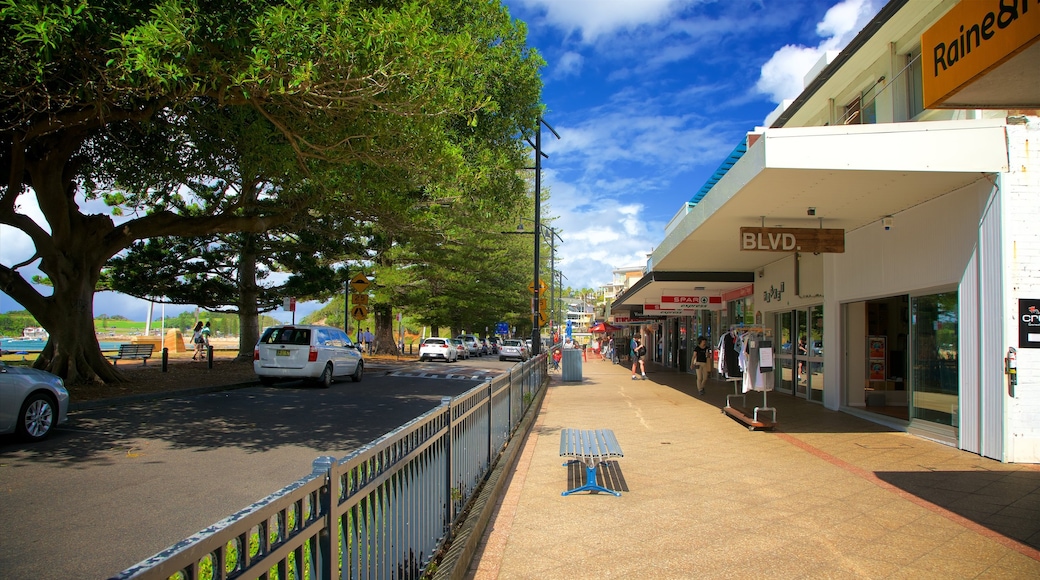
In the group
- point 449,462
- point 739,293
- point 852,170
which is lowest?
point 449,462

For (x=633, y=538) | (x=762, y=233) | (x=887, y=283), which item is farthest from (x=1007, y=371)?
(x=633, y=538)

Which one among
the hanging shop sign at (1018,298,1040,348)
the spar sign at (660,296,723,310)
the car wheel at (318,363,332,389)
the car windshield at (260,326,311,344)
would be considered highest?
the spar sign at (660,296,723,310)

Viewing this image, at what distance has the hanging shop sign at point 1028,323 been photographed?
8.13 metres

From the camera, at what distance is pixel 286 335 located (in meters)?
18.3

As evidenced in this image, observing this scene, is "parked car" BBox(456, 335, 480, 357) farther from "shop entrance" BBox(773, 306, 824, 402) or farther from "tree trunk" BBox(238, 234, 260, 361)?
"shop entrance" BBox(773, 306, 824, 402)

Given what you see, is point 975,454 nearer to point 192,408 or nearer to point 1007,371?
point 1007,371

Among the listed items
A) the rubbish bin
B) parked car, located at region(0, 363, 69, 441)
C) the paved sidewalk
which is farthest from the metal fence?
the rubbish bin

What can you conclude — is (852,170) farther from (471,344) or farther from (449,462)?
(471,344)

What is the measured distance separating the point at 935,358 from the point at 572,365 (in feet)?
48.3

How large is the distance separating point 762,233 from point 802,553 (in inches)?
276

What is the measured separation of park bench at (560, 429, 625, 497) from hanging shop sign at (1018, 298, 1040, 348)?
5023 mm

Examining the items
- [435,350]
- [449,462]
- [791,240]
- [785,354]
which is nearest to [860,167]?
[791,240]

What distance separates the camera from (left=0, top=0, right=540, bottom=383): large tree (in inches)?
300

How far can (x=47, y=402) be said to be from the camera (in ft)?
30.4
